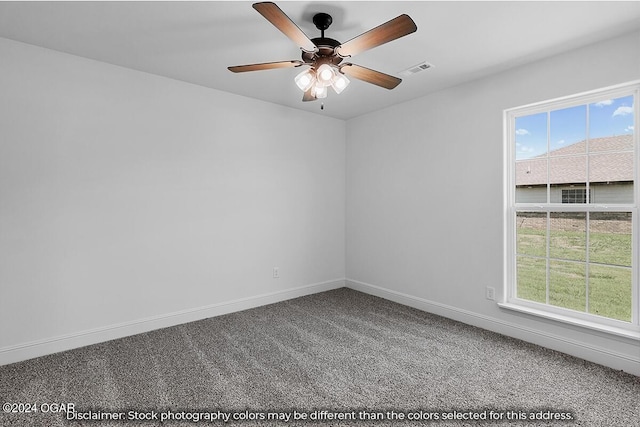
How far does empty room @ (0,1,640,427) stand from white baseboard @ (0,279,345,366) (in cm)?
2

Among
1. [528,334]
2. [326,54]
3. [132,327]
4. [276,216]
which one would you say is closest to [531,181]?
[528,334]

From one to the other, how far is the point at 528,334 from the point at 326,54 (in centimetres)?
293

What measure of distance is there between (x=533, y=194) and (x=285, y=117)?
2.90m

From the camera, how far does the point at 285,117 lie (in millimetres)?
4133

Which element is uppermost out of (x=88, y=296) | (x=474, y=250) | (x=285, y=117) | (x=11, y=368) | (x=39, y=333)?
(x=285, y=117)

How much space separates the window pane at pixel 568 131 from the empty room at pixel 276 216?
0.05 feet

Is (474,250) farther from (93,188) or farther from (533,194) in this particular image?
(93,188)

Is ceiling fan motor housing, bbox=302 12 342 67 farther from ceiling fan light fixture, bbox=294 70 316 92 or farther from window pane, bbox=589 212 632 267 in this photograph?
window pane, bbox=589 212 632 267

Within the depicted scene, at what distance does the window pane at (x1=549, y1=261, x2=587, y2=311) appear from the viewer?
2.72 meters

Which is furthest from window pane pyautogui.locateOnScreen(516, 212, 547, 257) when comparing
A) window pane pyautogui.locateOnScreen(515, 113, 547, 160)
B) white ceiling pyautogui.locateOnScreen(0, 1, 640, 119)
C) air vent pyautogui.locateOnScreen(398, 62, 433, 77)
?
air vent pyautogui.locateOnScreen(398, 62, 433, 77)

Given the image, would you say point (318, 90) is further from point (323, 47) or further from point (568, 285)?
point (568, 285)

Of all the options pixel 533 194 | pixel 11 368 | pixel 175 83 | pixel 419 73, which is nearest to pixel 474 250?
pixel 533 194


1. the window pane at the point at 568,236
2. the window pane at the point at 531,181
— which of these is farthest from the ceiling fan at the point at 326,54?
the window pane at the point at 568,236

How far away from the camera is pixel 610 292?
2.57 metres
